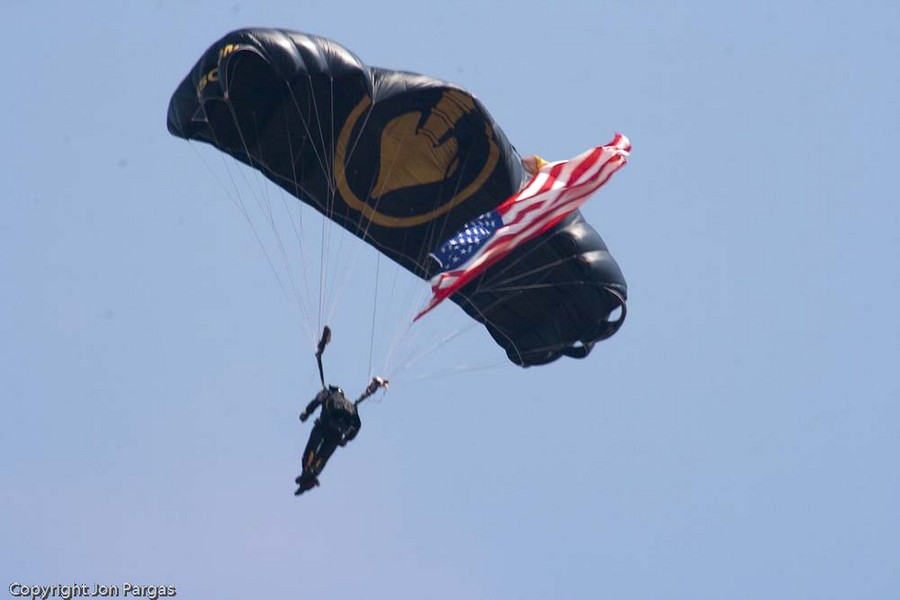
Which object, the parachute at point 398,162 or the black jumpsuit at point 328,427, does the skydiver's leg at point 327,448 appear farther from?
the parachute at point 398,162

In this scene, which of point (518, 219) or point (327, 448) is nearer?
point (327, 448)

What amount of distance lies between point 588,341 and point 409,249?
2934mm

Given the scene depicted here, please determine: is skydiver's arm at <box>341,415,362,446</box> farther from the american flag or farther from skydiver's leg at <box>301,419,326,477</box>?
the american flag

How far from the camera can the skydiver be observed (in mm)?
26594

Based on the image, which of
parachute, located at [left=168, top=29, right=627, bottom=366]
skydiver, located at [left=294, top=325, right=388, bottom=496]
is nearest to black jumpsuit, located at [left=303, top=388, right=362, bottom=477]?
skydiver, located at [left=294, top=325, right=388, bottom=496]

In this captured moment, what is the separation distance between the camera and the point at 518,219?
27.6m

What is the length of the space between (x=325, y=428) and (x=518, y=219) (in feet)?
12.5

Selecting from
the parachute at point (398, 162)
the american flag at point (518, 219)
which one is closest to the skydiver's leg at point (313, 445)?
the american flag at point (518, 219)

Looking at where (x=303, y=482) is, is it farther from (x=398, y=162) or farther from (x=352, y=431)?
(x=398, y=162)

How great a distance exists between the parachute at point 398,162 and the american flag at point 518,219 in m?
0.41

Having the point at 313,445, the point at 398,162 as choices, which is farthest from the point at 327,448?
the point at 398,162

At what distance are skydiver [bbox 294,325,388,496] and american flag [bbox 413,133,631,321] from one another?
166cm

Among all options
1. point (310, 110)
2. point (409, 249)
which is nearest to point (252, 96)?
point (310, 110)

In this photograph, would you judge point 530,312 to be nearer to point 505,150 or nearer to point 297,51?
point 505,150
